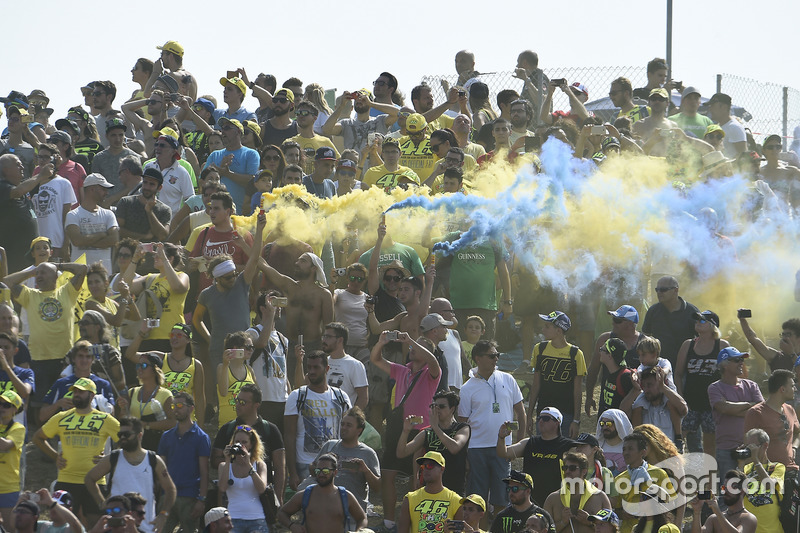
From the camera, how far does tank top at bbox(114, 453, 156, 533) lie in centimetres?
943

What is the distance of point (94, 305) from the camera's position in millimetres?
11609

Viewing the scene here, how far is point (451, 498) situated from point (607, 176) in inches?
231

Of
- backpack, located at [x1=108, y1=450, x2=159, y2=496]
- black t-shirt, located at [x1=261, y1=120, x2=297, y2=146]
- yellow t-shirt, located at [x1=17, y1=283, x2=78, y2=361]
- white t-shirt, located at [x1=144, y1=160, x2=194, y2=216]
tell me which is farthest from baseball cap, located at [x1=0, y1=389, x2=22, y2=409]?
black t-shirt, located at [x1=261, y1=120, x2=297, y2=146]

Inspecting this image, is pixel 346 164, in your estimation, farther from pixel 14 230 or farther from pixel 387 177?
pixel 14 230

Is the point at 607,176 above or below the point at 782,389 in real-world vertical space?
above

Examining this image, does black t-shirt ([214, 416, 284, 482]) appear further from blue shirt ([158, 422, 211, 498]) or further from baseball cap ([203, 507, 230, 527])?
baseball cap ([203, 507, 230, 527])

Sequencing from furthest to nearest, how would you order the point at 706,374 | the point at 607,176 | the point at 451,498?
the point at 607,176, the point at 706,374, the point at 451,498

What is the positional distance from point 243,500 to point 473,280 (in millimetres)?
4248

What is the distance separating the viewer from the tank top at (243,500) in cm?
941

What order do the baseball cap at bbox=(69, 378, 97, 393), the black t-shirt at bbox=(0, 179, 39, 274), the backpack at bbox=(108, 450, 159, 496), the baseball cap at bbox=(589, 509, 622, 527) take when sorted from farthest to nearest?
the black t-shirt at bbox=(0, 179, 39, 274)
the baseball cap at bbox=(69, 378, 97, 393)
the backpack at bbox=(108, 450, 159, 496)
the baseball cap at bbox=(589, 509, 622, 527)

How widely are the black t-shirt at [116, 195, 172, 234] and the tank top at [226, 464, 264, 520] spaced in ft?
14.9

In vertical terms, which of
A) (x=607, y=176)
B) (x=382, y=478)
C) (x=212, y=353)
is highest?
(x=607, y=176)

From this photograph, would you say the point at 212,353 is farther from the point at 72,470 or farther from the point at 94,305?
the point at 72,470

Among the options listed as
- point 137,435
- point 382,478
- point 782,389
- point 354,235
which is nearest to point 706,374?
point 782,389
